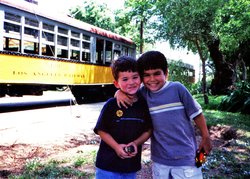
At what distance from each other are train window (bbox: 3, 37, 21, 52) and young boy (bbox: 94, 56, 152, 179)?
843 cm

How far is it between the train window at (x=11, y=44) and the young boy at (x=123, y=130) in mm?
8431

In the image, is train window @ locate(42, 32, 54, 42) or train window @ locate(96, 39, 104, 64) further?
train window @ locate(96, 39, 104, 64)

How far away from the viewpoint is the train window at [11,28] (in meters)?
9.36

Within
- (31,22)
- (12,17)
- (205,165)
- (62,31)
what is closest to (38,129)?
(205,165)

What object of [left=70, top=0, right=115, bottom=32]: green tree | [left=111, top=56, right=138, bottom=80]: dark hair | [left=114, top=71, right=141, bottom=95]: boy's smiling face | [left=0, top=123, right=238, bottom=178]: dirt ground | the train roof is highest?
[left=70, top=0, right=115, bottom=32]: green tree

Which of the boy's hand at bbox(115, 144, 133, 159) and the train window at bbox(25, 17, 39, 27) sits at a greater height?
the train window at bbox(25, 17, 39, 27)

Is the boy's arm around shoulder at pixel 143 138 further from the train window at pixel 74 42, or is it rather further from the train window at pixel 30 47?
the train window at pixel 74 42

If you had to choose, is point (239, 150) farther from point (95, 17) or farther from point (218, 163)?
point (95, 17)

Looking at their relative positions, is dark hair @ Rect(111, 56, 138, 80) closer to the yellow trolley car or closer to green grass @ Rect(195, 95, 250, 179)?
green grass @ Rect(195, 95, 250, 179)

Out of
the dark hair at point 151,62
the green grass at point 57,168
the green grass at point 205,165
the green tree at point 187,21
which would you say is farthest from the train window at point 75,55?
the dark hair at point 151,62

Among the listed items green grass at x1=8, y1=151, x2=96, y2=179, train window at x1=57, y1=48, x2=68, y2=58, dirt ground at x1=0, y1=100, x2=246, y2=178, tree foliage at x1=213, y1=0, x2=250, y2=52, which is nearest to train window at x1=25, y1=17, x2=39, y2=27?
train window at x1=57, y1=48, x2=68, y2=58

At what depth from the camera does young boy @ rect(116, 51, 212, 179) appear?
220cm

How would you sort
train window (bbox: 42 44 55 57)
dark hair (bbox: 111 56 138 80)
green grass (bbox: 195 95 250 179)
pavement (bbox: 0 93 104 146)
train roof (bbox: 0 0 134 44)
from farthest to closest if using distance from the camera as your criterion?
train window (bbox: 42 44 55 57), train roof (bbox: 0 0 134 44), pavement (bbox: 0 93 104 146), green grass (bbox: 195 95 250 179), dark hair (bbox: 111 56 138 80)

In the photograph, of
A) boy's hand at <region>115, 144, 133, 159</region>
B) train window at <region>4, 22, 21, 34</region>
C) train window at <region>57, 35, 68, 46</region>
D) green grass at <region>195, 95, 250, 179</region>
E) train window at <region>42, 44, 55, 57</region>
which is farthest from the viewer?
train window at <region>57, 35, 68, 46</region>
